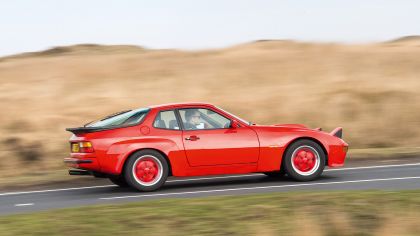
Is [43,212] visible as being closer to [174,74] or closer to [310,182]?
[310,182]

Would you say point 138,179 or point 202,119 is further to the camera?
point 202,119

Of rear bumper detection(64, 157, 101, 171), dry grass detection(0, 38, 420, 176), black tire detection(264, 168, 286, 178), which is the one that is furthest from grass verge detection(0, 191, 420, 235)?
dry grass detection(0, 38, 420, 176)

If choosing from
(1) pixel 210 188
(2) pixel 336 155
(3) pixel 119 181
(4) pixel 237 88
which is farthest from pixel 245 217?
(4) pixel 237 88

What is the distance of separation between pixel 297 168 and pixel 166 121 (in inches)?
91.9

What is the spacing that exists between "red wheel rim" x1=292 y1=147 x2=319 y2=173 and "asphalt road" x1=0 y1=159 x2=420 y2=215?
0.84ft

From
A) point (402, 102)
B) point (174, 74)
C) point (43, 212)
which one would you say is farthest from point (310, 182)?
point (174, 74)

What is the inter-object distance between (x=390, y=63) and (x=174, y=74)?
968 cm

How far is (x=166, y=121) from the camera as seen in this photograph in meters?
12.4

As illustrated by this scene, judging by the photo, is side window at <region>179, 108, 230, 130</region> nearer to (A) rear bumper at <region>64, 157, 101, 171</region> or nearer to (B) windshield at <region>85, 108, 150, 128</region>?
(B) windshield at <region>85, 108, 150, 128</region>

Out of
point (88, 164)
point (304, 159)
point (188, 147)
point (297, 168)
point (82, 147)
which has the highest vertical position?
point (82, 147)

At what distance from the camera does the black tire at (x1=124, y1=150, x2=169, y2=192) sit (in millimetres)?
11977

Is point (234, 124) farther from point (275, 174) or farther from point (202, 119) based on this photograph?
point (275, 174)

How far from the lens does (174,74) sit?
33219mm

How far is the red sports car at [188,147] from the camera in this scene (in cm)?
1197
